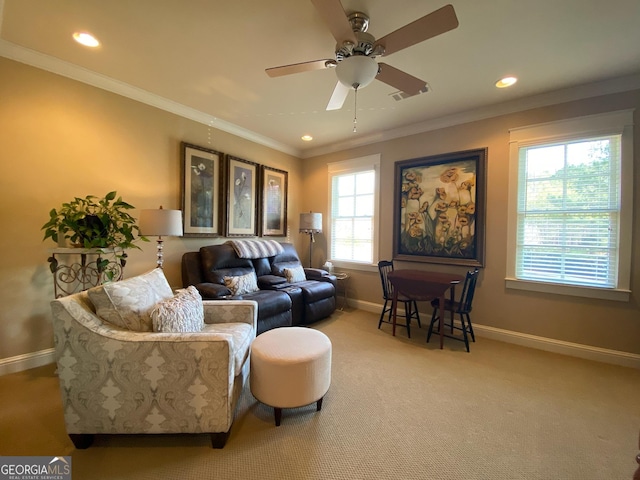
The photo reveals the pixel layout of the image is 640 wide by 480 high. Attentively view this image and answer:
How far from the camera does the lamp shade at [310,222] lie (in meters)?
4.38

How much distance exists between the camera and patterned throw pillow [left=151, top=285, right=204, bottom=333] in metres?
1.62

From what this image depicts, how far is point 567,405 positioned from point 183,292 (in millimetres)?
3051

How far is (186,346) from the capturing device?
56.7 inches

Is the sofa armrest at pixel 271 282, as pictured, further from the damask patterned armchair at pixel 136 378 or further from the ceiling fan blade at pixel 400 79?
the ceiling fan blade at pixel 400 79

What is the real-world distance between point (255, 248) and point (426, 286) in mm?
2289

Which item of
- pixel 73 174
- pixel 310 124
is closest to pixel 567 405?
pixel 310 124

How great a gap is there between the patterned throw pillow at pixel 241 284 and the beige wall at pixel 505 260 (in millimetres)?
1862

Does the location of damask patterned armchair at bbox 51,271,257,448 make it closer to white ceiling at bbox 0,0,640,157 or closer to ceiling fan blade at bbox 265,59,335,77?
ceiling fan blade at bbox 265,59,335,77

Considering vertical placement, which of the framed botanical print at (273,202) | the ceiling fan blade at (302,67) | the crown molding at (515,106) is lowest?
the framed botanical print at (273,202)

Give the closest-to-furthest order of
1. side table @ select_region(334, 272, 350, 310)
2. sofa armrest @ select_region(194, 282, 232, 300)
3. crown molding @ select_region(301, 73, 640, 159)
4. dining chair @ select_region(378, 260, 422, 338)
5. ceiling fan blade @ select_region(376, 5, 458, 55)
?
ceiling fan blade @ select_region(376, 5, 458, 55)
crown molding @ select_region(301, 73, 640, 159)
sofa armrest @ select_region(194, 282, 232, 300)
dining chair @ select_region(378, 260, 422, 338)
side table @ select_region(334, 272, 350, 310)

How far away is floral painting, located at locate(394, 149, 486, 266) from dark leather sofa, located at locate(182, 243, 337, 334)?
134 centimetres

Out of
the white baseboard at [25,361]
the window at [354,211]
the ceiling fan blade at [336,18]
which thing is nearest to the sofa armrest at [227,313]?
the white baseboard at [25,361]

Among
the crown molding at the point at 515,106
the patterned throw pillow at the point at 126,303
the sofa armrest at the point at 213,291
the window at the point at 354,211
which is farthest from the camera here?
the window at the point at 354,211

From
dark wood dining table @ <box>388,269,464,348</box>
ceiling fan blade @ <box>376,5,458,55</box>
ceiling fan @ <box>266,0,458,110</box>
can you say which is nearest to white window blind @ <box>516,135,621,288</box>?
dark wood dining table @ <box>388,269,464,348</box>
